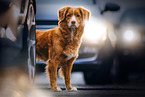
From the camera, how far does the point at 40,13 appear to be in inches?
119

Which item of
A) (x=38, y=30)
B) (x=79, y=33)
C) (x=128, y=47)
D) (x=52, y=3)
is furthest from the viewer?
(x=128, y=47)

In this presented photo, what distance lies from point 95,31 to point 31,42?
81 centimetres

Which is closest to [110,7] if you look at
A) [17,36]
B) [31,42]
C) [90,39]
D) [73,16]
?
[90,39]

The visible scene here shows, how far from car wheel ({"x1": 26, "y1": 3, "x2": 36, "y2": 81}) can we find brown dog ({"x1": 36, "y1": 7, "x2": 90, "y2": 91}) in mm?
141

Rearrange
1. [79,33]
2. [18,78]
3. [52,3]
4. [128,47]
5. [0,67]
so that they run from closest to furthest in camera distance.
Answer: [0,67] → [18,78] → [79,33] → [52,3] → [128,47]

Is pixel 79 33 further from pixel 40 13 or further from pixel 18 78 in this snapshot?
pixel 18 78

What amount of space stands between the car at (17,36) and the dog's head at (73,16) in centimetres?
38

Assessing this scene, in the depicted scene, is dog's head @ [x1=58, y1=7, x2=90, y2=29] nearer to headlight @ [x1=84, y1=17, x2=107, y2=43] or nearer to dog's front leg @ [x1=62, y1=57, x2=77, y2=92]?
headlight @ [x1=84, y1=17, x2=107, y2=43]

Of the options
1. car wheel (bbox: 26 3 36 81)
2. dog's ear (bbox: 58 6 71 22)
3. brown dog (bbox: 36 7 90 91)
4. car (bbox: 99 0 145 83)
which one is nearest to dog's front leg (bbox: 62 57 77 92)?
brown dog (bbox: 36 7 90 91)

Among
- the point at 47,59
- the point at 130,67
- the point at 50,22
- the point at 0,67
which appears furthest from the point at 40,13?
the point at 130,67

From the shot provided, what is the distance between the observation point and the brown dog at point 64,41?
8.87 ft

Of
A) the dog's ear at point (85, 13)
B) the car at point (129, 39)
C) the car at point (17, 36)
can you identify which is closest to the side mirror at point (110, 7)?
the car at point (129, 39)

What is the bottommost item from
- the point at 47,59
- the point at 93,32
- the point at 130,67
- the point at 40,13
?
the point at 130,67

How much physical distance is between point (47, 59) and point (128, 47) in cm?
123
